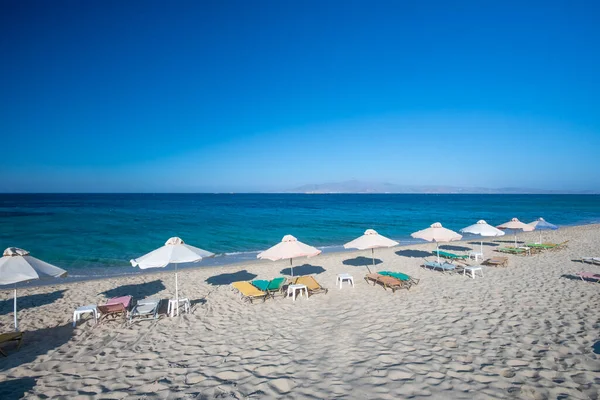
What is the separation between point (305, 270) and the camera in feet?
45.3

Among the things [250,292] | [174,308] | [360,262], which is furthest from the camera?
[360,262]

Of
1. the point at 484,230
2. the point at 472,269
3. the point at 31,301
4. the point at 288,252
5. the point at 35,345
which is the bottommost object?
the point at 31,301

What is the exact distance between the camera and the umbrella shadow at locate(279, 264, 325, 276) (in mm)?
13346

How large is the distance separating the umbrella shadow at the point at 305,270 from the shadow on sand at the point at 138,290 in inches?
197

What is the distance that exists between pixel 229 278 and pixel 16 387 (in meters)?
7.85

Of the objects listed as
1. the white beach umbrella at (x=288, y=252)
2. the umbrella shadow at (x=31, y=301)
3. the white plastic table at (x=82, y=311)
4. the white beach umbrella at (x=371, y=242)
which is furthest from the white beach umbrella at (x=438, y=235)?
the umbrella shadow at (x=31, y=301)

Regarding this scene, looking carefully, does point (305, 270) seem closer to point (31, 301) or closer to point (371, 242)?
point (371, 242)

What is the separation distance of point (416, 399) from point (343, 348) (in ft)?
5.97

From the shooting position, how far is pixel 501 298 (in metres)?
8.42

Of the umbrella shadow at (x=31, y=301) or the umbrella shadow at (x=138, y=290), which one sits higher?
the umbrella shadow at (x=31, y=301)

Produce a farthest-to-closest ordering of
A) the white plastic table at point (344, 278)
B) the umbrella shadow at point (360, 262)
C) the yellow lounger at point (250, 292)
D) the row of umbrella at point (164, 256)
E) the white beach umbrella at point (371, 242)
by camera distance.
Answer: the umbrella shadow at point (360, 262), the white beach umbrella at point (371, 242), the white plastic table at point (344, 278), the yellow lounger at point (250, 292), the row of umbrella at point (164, 256)

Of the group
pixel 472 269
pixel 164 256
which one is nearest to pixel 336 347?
pixel 164 256

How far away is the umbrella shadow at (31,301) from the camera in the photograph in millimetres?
9132

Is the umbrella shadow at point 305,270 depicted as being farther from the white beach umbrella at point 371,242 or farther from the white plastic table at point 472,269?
the white plastic table at point 472,269
